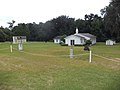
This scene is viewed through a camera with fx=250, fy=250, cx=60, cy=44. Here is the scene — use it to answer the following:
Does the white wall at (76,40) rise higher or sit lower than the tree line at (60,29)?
lower

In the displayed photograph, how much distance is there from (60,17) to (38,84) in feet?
294

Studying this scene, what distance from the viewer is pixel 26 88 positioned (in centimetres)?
973

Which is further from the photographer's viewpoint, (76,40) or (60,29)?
(60,29)

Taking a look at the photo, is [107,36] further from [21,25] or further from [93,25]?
[21,25]

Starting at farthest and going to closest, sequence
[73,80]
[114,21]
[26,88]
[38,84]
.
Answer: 1. [114,21]
2. [73,80]
3. [38,84]
4. [26,88]

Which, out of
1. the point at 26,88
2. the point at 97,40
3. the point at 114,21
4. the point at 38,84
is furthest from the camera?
the point at 97,40

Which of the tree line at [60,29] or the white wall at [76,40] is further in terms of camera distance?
the tree line at [60,29]

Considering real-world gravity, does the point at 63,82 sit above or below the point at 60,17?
below

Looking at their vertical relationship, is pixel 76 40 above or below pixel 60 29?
below

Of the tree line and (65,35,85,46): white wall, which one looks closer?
(65,35,85,46): white wall

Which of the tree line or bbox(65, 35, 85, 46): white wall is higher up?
the tree line

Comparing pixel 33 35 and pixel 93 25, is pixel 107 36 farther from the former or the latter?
pixel 33 35

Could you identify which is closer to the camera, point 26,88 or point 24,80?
point 26,88

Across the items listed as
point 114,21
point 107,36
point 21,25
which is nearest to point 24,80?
point 114,21
